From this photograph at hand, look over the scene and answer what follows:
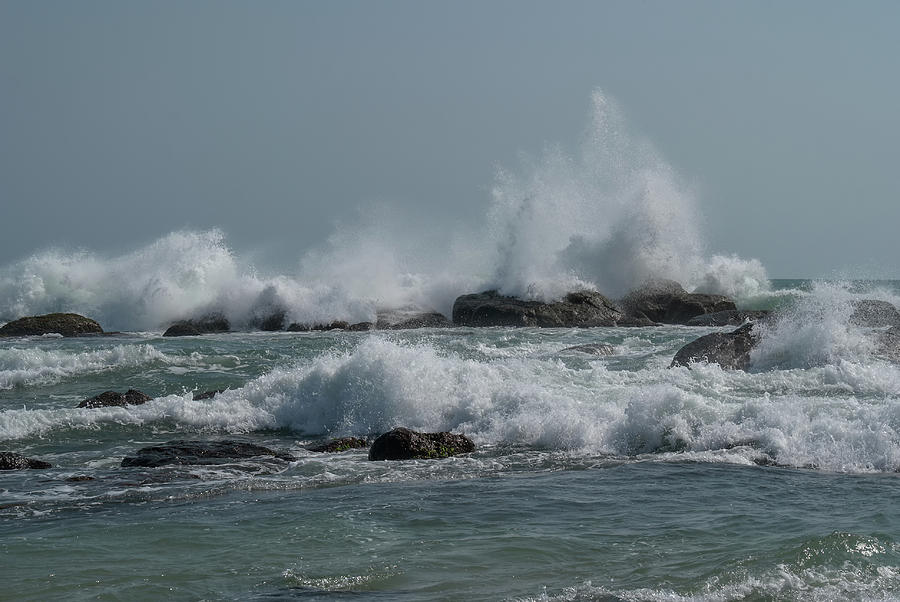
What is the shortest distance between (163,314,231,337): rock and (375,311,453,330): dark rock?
573 cm

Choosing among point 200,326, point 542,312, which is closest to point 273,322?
point 200,326

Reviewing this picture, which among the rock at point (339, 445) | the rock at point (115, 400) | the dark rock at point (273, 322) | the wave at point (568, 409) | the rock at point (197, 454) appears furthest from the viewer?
the dark rock at point (273, 322)

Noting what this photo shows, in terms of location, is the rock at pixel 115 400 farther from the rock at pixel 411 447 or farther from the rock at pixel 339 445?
the rock at pixel 411 447

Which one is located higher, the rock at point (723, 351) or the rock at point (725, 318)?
the rock at point (725, 318)

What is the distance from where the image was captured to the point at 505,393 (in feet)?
43.5

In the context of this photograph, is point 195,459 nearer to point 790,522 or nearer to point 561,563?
point 561,563

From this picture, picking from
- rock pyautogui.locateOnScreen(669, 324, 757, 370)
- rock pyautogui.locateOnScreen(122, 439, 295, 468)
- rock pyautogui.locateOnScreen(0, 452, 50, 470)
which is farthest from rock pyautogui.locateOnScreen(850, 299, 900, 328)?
rock pyautogui.locateOnScreen(0, 452, 50, 470)

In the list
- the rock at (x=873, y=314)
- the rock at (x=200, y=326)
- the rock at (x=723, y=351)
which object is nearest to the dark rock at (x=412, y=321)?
the rock at (x=200, y=326)

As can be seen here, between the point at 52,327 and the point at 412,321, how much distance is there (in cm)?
1205

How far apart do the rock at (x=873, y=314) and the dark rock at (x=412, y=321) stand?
14681mm

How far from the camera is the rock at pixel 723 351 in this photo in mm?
16453

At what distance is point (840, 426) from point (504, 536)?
5.13 m

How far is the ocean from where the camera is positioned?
6.21 m

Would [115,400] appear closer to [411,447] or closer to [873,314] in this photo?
[411,447]
